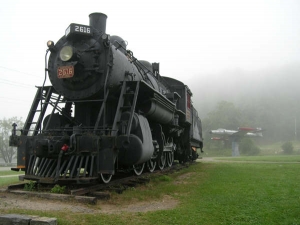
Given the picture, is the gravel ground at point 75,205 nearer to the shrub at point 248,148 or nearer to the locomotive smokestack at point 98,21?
the locomotive smokestack at point 98,21

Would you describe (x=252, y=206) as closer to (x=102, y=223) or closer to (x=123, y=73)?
(x=102, y=223)

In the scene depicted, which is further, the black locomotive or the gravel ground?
the black locomotive

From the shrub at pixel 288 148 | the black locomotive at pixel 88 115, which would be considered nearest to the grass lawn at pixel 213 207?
the black locomotive at pixel 88 115

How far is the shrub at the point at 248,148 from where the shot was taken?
57719 mm

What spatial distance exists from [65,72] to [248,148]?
5636 centimetres

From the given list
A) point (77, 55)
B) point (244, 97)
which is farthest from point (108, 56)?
point (244, 97)

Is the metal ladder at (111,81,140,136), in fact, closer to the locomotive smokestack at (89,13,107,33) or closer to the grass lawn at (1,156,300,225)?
the grass lawn at (1,156,300,225)

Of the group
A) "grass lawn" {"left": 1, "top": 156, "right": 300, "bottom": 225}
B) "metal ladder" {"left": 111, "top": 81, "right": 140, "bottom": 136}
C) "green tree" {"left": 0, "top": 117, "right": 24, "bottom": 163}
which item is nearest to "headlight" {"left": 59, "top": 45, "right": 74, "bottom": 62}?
"metal ladder" {"left": 111, "top": 81, "right": 140, "bottom": 136}

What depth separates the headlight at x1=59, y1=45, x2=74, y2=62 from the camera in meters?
6.99

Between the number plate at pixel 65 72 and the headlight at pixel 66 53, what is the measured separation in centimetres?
21

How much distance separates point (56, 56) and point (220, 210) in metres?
5.48

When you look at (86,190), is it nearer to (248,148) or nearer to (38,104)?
(38,104)

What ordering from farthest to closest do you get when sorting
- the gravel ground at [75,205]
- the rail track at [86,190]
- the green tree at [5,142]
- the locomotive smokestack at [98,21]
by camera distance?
the green tree at [5,142] → the locomotive smokestack at [98,21] → the rail track at [86,190] → the gravel ground at [75,205]

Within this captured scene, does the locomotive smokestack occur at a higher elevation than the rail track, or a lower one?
higher
